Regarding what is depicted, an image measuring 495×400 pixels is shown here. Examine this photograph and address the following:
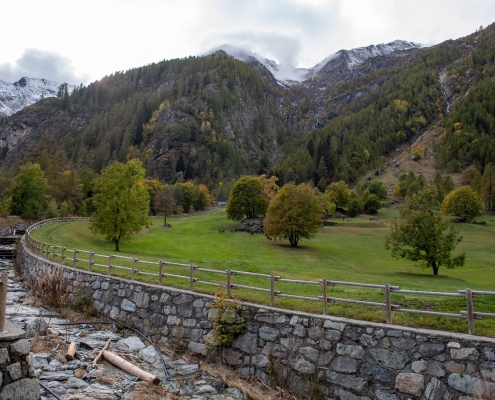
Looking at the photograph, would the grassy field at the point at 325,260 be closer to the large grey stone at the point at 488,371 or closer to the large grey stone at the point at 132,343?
the large grey stone at the point at 488,371

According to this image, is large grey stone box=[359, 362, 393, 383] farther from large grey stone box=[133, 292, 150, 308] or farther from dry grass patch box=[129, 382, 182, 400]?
large grey stone box=[133, 292, 150, 308]

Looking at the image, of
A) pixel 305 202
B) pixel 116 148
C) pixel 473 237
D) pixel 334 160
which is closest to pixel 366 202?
pixel 473 237

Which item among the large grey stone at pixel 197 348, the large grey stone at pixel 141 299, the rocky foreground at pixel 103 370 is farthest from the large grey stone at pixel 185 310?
the large grey stone at pixel 141 299

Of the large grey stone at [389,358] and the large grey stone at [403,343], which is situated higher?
the large grey stone at [403,343]

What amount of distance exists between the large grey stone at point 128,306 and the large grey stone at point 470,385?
12.1 meters

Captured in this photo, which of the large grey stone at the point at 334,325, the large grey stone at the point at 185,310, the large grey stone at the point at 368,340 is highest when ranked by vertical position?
the large grey stone at the point at 334,325

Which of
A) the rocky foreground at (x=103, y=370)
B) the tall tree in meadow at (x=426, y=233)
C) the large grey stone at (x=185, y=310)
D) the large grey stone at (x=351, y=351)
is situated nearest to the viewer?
the large grey stone at (x=351, y=351)

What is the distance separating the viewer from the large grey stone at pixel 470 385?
289 inches

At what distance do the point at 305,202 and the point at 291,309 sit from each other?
37049mm

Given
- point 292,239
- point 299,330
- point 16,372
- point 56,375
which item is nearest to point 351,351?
point 299,330

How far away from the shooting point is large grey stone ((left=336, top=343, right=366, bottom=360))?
9.19 m

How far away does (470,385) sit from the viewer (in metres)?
7.59

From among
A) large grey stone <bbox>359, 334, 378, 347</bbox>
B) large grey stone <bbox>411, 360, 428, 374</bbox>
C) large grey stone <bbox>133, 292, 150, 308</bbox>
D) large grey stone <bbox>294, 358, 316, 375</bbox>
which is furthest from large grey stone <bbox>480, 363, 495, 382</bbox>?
large grey stone <bbox>133, 292, 150, 308</bbox>

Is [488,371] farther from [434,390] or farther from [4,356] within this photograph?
[4,356]
